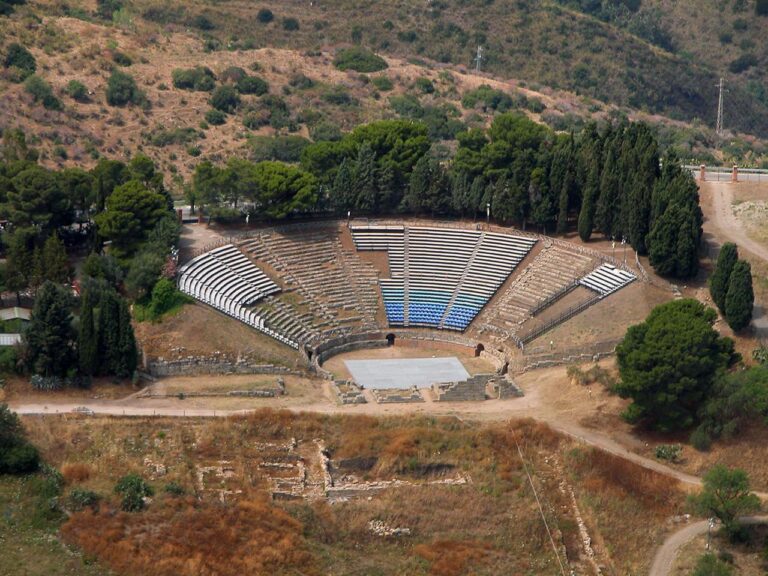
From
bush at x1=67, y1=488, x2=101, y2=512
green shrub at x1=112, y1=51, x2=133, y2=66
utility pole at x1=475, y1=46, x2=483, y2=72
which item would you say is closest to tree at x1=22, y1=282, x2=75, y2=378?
bush at x1=67, y1=488, x2=101, y2=512

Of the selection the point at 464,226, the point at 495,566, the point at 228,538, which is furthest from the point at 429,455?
the point at 464,226

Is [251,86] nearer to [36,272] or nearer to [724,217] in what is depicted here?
[724,217]

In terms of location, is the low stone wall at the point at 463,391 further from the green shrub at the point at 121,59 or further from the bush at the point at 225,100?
the green shrub at the point at 121,59

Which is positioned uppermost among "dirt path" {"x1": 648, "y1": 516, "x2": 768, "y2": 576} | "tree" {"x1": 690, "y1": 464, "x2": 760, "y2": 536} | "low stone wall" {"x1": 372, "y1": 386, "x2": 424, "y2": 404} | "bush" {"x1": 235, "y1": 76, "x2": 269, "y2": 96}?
"bush" {"x1": 235, "y1": 76, "x2": 269, "y2": 96}

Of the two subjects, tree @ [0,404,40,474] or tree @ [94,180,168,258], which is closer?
tree @ [0,404,40,474]

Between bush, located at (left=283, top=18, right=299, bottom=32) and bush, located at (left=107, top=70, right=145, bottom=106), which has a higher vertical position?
bush, located at (left=283, top=18, right=299, bottom=32)

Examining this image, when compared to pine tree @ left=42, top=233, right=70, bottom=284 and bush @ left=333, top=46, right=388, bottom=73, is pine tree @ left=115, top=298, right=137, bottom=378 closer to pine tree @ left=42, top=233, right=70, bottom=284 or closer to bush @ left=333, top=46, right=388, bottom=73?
pine tree @ left=42, top=233, right=70, bottom=284
